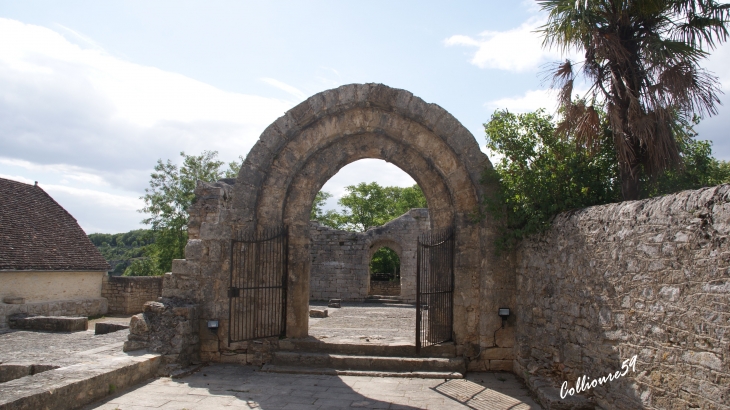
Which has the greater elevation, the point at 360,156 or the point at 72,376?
the point at 360,156

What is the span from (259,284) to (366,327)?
3287mm

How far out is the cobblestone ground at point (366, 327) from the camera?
8.66 m

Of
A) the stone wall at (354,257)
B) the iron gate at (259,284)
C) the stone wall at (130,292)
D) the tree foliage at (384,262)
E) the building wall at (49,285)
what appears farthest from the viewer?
the tree foliage at (384,262)

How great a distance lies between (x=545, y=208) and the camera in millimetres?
6980

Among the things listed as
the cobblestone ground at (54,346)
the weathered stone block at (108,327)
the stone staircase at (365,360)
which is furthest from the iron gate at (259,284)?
the weathered stone block at (108,327)

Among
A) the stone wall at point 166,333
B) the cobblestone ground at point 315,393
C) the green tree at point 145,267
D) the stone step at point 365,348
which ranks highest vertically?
the green tree at point 145,267

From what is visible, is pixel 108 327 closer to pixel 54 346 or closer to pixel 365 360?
pixel 54 346

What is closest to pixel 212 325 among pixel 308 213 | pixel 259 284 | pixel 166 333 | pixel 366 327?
pixel 166 333

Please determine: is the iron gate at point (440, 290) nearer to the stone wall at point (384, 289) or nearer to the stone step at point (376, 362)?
the stone step at point (376, 362)

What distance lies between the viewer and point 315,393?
258 inches

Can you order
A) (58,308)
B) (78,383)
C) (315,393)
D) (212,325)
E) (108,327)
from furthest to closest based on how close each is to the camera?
(58,308) → (108,327) → (212,325) → (315,393) → (78,383)

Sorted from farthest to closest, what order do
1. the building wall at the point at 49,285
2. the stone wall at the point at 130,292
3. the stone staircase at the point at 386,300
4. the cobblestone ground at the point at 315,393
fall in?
the stone staircase at the point at 386,300, the stone wall at the point at 130,292, the building wall at the point at 49,285, the cobblestone ground at the point at 315,393

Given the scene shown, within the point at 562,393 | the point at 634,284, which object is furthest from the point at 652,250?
the point at 562,393

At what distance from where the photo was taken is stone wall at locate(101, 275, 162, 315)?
18.5 metres
